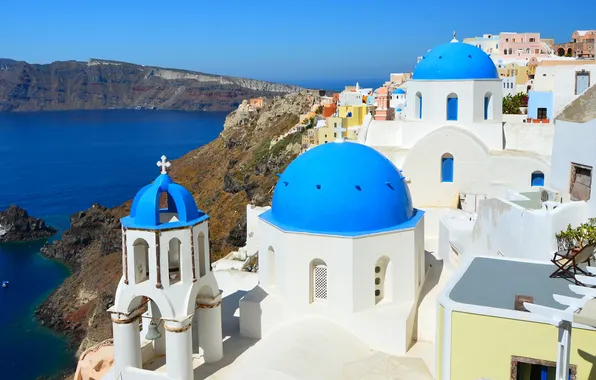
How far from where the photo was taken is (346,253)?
10.0m

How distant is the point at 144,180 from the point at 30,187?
12.2 metres

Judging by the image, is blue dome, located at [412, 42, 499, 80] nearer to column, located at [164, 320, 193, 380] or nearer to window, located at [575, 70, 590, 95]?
window, located at [575, 70, 590, 95]

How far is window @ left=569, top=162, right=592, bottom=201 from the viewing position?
1039 cm

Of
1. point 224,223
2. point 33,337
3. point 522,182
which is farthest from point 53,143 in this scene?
point 522,182

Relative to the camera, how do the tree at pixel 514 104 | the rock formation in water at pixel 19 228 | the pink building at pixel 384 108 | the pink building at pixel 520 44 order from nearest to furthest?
the tree at pixel 514 104 < the pink building at pixel 384 108 < the rock formation in water at pixel 19 228 < the pink building at pixel 520 44

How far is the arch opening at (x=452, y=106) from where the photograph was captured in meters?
17.1

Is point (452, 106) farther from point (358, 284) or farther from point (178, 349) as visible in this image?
point (178, 349)

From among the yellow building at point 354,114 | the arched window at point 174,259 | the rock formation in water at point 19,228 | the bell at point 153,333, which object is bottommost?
the rock formation in water at point 19,228

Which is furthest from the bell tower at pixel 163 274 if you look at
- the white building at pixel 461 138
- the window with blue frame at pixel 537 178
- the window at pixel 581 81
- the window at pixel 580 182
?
the window at pixel 581 81

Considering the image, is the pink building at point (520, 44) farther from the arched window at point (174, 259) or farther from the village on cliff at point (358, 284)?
the arched window at point (174, 259)

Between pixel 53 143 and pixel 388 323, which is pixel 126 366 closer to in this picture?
pixel 388 323

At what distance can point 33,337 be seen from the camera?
30359 mm

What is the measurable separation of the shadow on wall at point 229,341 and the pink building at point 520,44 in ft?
154

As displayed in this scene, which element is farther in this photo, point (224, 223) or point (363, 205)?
point (224, 223)
